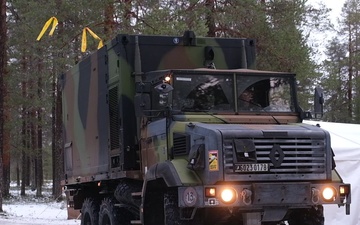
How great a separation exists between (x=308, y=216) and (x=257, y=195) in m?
1.52

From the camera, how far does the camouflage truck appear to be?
817cm

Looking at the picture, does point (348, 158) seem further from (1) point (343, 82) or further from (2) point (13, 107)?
(1) point (343, 82)

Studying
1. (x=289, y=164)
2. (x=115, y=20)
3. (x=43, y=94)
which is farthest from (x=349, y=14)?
(x=289, y=164)

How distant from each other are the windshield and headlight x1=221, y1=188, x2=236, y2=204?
5.29 feet

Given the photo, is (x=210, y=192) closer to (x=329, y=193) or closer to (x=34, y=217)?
(x=329, y=193)

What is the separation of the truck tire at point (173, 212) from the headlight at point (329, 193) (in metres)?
1.71

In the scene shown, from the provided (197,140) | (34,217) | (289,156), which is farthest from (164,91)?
(34,217)

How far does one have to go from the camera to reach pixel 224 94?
9.42 m

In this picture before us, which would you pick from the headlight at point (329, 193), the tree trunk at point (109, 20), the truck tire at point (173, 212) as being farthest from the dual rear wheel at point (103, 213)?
the tree trunk at point (109, 20)

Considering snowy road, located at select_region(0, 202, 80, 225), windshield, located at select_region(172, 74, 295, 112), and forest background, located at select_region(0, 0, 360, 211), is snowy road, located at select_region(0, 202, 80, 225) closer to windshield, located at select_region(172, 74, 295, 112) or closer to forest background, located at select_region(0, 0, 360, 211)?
forest background, located at select_region(0, 0, 360, 211)

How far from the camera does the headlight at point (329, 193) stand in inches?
336

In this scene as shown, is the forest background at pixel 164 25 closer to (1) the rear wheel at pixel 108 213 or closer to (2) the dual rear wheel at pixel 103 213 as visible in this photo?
(2) the dual rear wheel at pixel 103 213

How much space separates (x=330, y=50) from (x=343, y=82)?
9008mm

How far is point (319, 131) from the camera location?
8719mm
